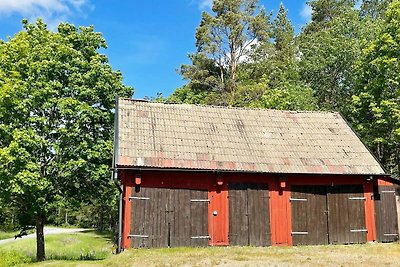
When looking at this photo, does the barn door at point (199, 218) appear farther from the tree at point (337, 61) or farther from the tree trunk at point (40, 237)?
the tree at point (337, 61)

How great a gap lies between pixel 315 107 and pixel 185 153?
19.4 metres

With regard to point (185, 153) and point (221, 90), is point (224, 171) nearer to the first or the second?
point (185, 153)

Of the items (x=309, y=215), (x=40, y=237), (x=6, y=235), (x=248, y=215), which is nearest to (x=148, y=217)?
(x=248, y=215)

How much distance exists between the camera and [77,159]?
21.0 m

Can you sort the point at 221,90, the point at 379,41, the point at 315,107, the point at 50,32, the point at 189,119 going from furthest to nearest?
1. the point at 221,90
2. the point at 315,107
3. the point at 379,41
4. the point at 50,32
5. the point at 189,119

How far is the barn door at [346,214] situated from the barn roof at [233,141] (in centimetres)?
97

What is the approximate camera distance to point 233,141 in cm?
1905

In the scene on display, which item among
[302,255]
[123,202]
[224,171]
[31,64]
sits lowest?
[302,255]

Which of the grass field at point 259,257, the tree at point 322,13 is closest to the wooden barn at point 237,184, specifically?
the grass field at point 259,257

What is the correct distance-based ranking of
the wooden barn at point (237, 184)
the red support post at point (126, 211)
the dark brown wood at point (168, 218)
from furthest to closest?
the wooden barn at point (237, 184) → the dark brown wood at point (168, 218) → the red support post at point (126, 211)

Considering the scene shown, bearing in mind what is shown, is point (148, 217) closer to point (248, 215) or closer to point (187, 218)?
point (187, 218)

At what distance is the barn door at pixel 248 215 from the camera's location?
17438 mm

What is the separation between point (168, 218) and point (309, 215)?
589cm

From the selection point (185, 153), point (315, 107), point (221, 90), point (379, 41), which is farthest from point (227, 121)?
point (221, 90)
